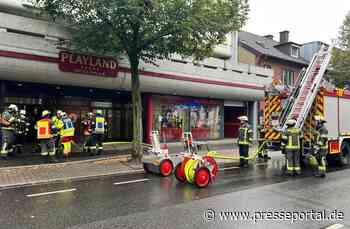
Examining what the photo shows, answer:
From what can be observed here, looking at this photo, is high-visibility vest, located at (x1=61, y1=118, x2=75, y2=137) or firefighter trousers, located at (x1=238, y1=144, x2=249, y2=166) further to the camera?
high-visibility vest, located at (x1=61, y1=118, x2=75, y2=137)

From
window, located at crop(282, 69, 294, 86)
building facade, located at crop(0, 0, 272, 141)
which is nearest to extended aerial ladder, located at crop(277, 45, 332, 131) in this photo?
building facade, located at crop(0, 0, 272, 141)

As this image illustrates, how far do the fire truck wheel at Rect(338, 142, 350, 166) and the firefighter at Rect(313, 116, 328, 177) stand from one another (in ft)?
7.99

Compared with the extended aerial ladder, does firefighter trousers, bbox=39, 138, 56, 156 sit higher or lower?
lower

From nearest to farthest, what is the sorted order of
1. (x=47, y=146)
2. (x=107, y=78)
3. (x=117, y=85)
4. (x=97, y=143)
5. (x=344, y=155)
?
1. (x=47, y=146)
2. (x=344, y=155)
3. (x=97, y=143)
4. (x=107, y=78)
5. (x=117, y=85)

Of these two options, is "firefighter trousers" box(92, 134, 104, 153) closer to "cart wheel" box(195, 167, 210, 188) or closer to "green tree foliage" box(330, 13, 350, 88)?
"cart wheel" box(195, 167, 210, 188)

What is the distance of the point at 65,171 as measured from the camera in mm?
9414

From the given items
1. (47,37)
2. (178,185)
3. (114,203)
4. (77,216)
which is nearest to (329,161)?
(178,185)

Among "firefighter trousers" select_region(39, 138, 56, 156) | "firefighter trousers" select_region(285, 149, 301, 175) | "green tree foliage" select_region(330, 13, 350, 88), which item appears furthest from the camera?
"green tree foliage" select_region(330, 13, 350, 88)

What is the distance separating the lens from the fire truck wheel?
11.4 metres

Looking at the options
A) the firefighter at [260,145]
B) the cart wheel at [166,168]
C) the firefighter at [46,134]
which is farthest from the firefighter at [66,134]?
the firefighter at [260,145]

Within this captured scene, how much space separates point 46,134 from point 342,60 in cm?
2390

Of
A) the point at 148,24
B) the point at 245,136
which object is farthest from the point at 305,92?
the point at 148,24

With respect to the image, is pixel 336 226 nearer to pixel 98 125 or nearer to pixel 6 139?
pixel 98 125

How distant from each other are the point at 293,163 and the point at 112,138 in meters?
10.4
